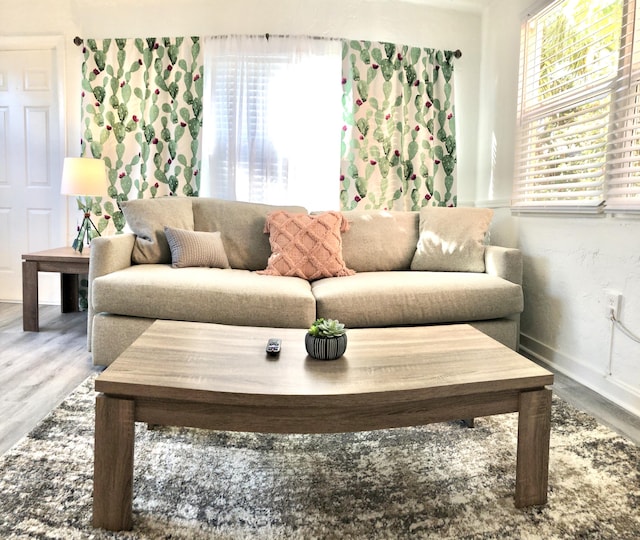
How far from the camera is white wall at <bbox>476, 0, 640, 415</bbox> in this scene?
2039 mm

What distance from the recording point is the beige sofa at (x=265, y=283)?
2.15 metres

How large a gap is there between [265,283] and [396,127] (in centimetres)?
183

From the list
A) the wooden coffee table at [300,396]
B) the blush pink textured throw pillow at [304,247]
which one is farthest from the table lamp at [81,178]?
the wooden coffee table at [300,396]

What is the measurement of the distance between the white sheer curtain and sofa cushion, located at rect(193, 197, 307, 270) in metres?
0.53

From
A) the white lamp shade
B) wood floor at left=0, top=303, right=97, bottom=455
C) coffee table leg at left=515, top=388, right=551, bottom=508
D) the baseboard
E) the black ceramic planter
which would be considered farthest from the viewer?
the white lamp shade

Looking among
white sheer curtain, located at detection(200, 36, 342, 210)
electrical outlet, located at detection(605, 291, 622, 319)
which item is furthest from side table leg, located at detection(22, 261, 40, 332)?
electrical outlet, located at detection(605, 291, 622, 319)

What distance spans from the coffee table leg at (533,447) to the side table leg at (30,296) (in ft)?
9.12

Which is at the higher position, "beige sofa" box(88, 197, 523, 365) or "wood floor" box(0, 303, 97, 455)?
"beige sofa" box(88, 197, 523, 365)

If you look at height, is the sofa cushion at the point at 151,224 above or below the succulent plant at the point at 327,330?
above

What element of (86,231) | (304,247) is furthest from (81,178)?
(304,247)

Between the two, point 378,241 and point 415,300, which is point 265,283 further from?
point 378,241

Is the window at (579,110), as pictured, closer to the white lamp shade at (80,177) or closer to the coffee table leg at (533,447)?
the coffee table leg at (533,447)

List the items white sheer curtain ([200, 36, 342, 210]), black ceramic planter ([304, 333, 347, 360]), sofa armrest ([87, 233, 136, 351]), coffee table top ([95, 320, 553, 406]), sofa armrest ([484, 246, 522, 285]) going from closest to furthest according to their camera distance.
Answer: coffee table top ([95, 320, 553, 406]) → black ceramic planter ([304, 333, 347, 360]) → sofa armrest ([87, 233, 136, 351]) → sofa armrest ([484, 246, 522, 285]) → white sheer curtain ([200, 36, 342, 210])

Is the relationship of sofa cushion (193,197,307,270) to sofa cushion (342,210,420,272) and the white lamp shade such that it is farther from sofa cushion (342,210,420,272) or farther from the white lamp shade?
the white lamp shade
